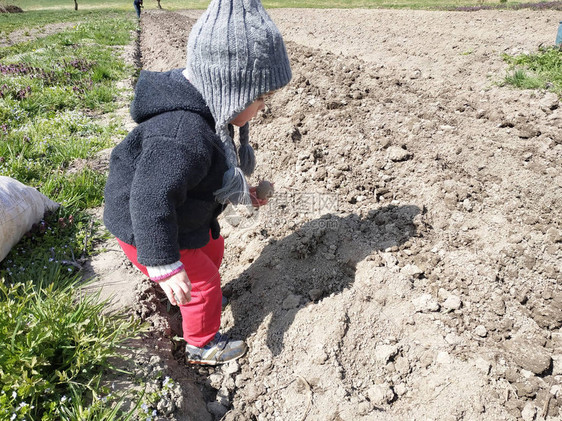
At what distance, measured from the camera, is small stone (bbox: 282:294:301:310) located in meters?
2.37

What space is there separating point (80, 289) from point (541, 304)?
2.56m

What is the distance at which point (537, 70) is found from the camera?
4301 mm

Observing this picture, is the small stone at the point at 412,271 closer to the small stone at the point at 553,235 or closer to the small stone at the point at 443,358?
the small stone at the point at 443,358

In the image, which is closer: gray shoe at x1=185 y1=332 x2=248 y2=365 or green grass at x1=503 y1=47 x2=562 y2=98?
gray shoe at x1=185 y1=332 x2=248 y2=365

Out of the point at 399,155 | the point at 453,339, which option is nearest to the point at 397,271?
the point at 453,339

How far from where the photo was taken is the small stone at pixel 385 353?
6.65ft

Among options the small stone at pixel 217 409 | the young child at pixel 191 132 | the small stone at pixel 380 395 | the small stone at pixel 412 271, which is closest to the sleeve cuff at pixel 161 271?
the young child at pixel 191 132

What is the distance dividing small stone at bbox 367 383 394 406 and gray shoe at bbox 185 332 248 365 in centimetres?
77

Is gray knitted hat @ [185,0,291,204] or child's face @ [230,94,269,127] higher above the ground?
gray knitted hat @ [185,0,291,204]

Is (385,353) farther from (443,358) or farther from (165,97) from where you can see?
(165,97)

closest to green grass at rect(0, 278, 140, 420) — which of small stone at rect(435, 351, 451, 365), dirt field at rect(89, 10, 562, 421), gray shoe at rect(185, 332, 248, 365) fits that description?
dirt field at rect(89, 10, 562, 421)

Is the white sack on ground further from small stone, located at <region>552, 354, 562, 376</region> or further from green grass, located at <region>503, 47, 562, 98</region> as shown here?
green grass, located at <region>503, 47, 562, 98</region>

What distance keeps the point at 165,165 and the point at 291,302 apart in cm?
125

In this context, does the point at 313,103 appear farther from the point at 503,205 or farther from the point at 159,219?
the point at 159,219
